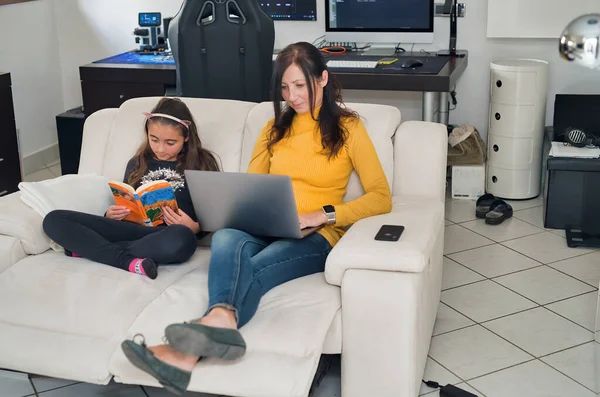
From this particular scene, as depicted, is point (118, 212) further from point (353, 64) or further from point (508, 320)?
point (353, 64)

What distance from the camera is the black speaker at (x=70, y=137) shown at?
15.3 feet

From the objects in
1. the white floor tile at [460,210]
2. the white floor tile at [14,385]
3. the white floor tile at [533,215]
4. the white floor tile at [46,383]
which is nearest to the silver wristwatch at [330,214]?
the white floor tile at [46,383]

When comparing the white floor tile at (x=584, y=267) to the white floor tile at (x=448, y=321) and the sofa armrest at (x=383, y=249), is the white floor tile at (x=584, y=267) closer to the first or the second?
the white floor tile at (x=448, y=321)

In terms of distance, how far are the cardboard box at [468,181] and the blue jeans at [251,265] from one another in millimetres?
2002

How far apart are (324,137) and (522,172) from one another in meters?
1.99

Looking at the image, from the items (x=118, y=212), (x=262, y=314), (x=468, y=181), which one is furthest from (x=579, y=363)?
(x=468, y=181)

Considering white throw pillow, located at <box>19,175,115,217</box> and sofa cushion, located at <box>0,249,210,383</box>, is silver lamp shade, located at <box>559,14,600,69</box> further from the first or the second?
white throw pillow, located at <box>19,175,115,217</box>

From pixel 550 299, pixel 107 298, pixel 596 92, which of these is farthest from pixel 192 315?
pixel 596 92

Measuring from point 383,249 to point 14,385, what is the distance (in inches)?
51.8

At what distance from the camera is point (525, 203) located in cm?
449

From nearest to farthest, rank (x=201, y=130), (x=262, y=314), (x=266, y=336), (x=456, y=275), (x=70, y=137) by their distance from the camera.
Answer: (x=266, y=336) < (x=262, y=314) < (x=201, y=130) < (x=456, y=275) < (x=70, y=137)

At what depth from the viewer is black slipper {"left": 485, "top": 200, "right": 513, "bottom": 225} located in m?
4.17

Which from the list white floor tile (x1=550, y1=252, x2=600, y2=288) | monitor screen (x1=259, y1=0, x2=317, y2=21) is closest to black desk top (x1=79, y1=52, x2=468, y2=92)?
monitor screen (x1=259, y1=0, x2=317, y2=21)

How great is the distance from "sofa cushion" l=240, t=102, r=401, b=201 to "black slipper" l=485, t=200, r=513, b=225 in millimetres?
1338
